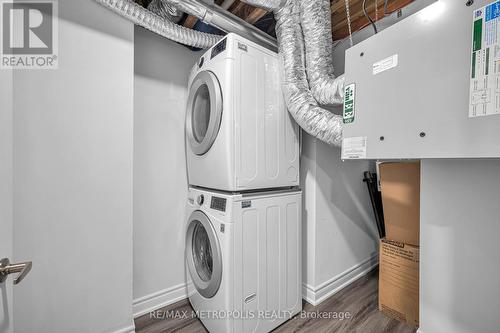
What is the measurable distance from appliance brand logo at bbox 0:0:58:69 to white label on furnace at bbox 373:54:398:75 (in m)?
1.57

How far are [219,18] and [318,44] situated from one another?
68 cm

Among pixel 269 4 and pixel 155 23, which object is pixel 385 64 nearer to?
pixel 269 4

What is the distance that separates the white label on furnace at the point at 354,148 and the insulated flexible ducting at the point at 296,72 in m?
0.26

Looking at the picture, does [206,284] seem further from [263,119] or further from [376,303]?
[376,303]

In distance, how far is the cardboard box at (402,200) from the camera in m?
1.51

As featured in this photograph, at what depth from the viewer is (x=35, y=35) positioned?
3.54 feet

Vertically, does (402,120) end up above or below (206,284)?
above

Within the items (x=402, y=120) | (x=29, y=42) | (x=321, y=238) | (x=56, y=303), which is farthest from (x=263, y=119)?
(x=56, y=303)

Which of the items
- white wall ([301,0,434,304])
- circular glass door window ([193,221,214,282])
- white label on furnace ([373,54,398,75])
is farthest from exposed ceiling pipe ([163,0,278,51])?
circular glass door window ([193,221,214,282])

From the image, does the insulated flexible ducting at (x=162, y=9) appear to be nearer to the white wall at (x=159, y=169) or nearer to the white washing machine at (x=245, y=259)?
the white wall at (x=159, y=169)

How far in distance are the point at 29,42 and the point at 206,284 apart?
1685mm

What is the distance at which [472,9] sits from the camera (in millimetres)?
703

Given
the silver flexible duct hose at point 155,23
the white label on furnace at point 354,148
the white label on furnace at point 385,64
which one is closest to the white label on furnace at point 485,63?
the white label on furnace at point 385,64

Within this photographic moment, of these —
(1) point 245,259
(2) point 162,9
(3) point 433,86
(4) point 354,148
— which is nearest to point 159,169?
(1) point 245,259
